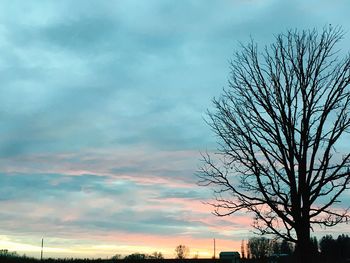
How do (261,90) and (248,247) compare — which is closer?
(261,90)

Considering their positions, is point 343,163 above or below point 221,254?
above

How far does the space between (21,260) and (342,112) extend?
130 feet

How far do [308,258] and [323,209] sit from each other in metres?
1.48

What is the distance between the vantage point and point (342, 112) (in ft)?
54.4

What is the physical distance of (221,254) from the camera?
21047 millimetres

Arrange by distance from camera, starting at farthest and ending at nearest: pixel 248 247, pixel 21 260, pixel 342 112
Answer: pixel 248 247, pixel 21 260, pixel 342 112

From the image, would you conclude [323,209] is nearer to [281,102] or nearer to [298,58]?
[281,102]

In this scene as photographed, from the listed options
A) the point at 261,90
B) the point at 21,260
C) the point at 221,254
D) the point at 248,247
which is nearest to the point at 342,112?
the point at 261,90

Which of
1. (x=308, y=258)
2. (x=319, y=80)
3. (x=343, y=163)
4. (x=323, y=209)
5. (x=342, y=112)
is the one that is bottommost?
(x=308, y=258)

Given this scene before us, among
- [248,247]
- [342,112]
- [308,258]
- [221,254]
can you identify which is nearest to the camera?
[308,258]

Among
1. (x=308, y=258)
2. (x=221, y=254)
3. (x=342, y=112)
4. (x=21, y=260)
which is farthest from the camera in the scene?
(x=21, y=260)

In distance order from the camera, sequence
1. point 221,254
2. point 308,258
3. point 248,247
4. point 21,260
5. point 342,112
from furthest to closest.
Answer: point 248,247 → point 21,260 → point 221,254 → point 342,112 → point 308,258

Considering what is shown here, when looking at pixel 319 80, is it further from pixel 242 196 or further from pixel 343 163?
pixel 242 196

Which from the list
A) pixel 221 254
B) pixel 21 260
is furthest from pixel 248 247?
pixel 221 254
